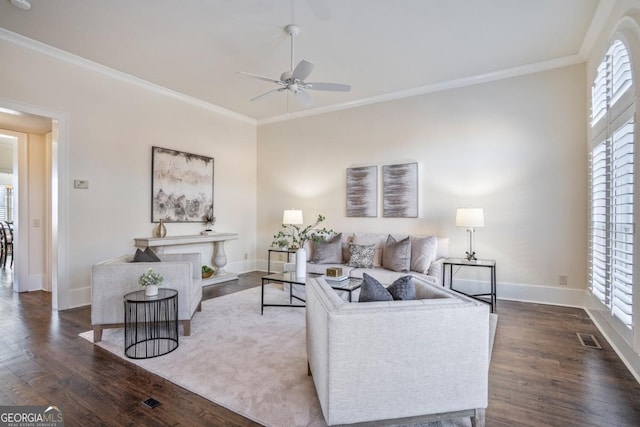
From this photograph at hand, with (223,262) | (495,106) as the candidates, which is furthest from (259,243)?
(495,106)

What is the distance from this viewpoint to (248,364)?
8.65 feet

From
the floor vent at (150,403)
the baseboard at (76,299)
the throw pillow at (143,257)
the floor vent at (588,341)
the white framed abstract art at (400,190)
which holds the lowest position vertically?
the floor vent at (150,403)

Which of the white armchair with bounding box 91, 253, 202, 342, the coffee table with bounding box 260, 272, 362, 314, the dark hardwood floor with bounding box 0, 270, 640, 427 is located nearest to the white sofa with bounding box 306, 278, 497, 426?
the dark hardwood floor with bounding box 0, 270, 640, 427

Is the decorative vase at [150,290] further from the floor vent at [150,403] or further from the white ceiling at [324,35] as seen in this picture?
the white ceiling at [324,35]

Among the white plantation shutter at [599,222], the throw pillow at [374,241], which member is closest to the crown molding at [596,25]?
the white plantation shutter at [599,222]

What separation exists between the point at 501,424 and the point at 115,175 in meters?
5.21

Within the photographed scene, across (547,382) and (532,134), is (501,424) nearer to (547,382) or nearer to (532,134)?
(547,382)

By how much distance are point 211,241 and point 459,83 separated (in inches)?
190

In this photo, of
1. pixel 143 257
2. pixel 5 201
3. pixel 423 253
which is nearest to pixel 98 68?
pixel 143 257

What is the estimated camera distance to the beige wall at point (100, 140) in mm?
3951

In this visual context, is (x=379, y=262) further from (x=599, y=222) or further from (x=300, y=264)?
(x=599, y=222)

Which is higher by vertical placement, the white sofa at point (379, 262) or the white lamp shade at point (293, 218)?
the white lamp shade at point (293, 218)

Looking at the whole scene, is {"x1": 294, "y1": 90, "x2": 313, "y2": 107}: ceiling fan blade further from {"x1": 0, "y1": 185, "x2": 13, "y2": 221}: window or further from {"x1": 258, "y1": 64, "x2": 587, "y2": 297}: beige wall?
{"x1": 0, "y1": 185, "x2": 13, "y2": 221}: window

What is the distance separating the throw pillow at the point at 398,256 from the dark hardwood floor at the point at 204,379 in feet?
4.45
